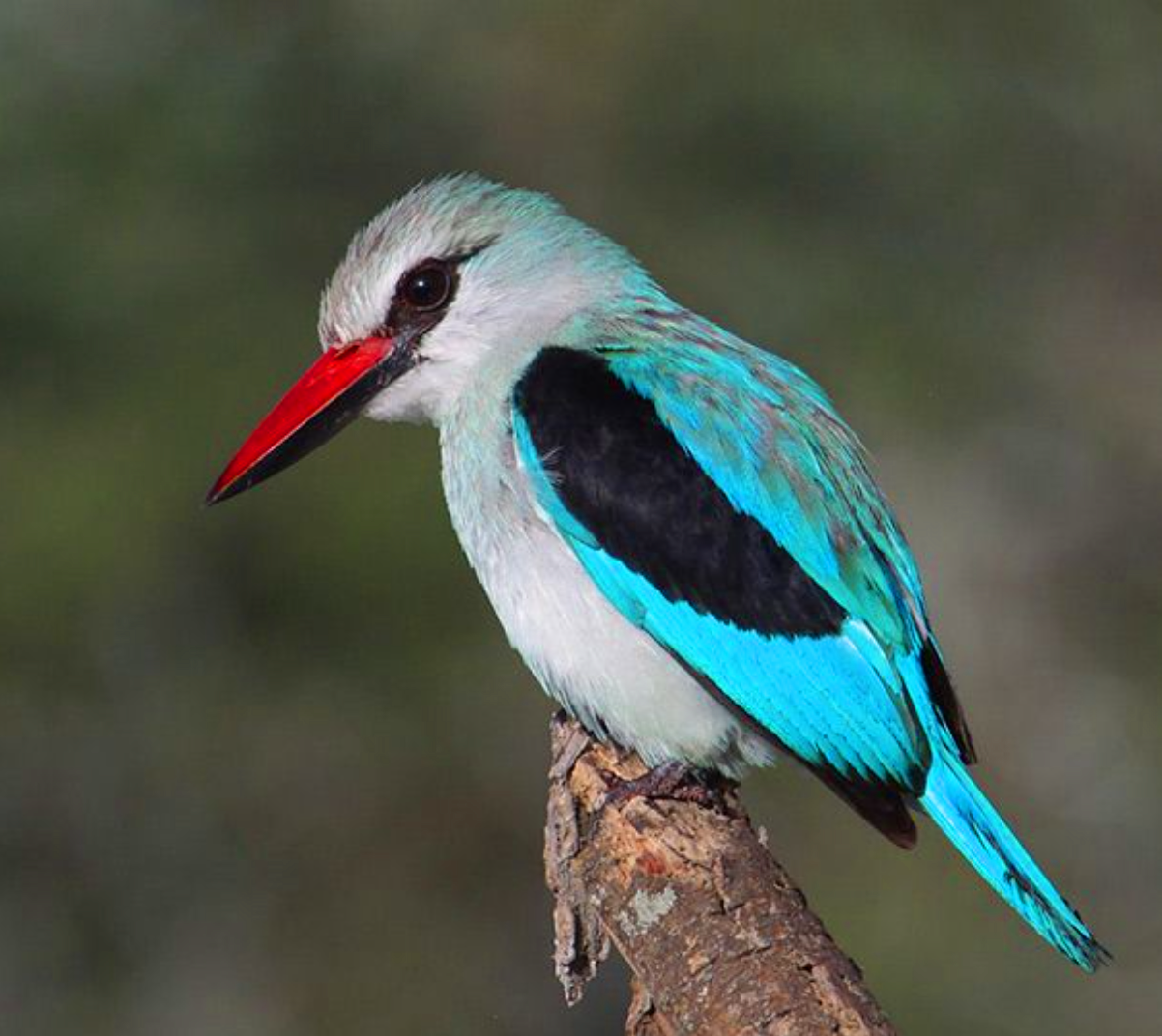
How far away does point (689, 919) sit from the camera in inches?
141

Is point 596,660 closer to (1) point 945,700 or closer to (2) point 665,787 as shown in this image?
(2) point 665,787

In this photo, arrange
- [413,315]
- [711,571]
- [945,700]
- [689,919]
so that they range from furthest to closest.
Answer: [413,315] → [945,700] → [711,571] → [689,919]

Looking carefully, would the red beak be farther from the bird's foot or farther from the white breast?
the bird's foot

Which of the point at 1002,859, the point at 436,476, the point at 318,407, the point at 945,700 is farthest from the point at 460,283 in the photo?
the point at 436,476

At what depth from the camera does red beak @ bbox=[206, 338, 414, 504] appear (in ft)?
15.3

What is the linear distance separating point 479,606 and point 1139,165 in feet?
10.9

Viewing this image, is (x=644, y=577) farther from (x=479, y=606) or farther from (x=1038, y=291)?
(x=1038, y=291)

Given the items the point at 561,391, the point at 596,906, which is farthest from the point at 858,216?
the point at 596,906

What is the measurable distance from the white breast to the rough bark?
0.32 feet

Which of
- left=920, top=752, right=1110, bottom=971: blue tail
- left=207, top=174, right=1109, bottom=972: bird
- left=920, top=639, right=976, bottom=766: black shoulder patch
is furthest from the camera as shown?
left=920, top=639, right=976, bottom=766: black shoulder patch

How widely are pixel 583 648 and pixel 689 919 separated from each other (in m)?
0.82

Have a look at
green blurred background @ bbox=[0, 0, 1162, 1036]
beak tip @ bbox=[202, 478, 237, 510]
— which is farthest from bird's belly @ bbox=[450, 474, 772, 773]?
green blurred background @ bbox=[0, 0, 1162, 1036]

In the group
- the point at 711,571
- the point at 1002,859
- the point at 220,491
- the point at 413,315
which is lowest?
the point at 1002,859

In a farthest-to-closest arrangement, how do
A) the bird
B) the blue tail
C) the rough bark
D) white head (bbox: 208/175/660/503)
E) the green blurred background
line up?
the green blurred background < white head (bbox: 208/175/660/503) < the bird < the blue tail < the rough bark
